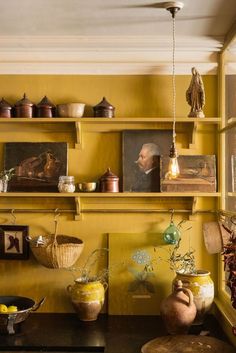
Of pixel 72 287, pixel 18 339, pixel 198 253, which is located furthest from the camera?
pixel 198 253

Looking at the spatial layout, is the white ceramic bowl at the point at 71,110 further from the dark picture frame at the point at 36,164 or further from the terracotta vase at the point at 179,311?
the terracotta vase at the point at 179,311

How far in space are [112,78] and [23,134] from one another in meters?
0.63

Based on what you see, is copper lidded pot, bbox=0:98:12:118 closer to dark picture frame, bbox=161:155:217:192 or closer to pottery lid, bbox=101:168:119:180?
pottery lid, bbox=101:168:119:180

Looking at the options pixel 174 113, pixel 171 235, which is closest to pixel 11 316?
→ pixel 171 235

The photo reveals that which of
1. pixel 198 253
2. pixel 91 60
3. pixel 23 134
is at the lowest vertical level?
pixel 198 253

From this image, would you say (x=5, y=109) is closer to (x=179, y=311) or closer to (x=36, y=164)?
(x=36, y=164)

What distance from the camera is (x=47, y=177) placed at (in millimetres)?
2639

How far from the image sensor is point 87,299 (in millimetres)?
2422

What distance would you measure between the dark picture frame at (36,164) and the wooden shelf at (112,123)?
0.39 ft

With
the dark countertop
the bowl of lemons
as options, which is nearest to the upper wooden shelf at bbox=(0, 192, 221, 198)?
the bowl of lemons

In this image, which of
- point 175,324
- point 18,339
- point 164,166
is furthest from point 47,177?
point 175,324

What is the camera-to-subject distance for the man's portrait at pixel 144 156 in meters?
2.62

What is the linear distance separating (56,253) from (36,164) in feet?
1.81

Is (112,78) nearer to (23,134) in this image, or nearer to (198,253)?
(23,134)
